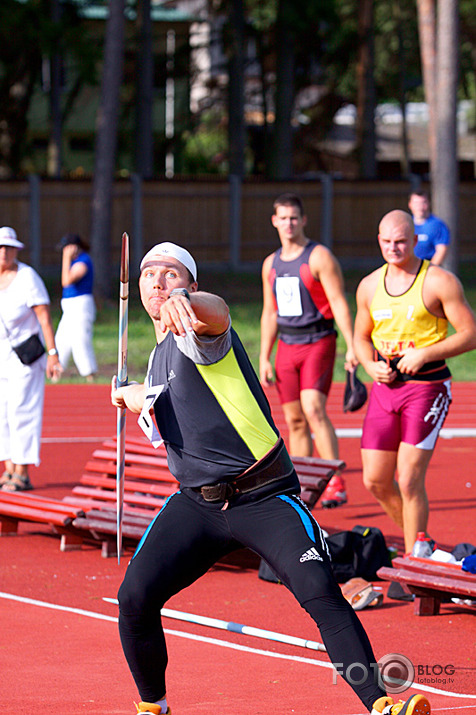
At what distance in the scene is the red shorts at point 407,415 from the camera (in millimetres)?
6613

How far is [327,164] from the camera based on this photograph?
50.8 meters

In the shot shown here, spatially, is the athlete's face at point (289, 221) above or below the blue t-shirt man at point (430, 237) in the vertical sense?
above

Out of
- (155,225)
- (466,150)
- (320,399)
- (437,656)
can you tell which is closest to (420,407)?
(437,656)

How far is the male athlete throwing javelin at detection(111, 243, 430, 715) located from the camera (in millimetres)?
4164

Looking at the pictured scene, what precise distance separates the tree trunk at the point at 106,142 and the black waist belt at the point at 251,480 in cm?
1931

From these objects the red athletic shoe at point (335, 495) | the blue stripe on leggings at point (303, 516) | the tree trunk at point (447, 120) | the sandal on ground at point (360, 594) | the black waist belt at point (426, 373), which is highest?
the tree trunk at point (447, 120)

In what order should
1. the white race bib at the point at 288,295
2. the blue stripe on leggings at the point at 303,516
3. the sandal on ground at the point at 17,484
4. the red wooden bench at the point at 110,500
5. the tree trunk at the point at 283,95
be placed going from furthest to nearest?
the tree trunk at the point at 283,95
the sandal on ground at the point at 17,484
the white race bib at the point at 288,295
the red wooden bench at the point at 110,500
the blue stripe on leggings at the point at 303,516

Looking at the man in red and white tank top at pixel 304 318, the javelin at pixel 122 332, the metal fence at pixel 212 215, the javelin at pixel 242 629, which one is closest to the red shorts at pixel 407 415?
the javelin at pixel 242 629

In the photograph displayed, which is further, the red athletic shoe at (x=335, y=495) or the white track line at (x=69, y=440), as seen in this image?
the white track line at (x=69, y=440)

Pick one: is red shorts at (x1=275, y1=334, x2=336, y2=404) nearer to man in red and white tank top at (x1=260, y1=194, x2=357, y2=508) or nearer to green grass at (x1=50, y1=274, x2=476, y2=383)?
man in red and white tank top at (x1=260, y1=194, x2=357, y2=508)

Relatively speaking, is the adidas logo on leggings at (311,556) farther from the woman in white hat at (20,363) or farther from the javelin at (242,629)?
the woman in white hat at (20,363)

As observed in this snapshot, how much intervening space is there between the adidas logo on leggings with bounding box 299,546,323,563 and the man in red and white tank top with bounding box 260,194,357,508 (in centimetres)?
470

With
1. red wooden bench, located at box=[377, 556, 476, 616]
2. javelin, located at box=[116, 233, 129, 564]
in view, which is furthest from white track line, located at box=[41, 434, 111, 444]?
javelin, located at box=[116, 233, 129, 564]

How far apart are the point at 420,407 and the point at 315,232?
24.8 metres
